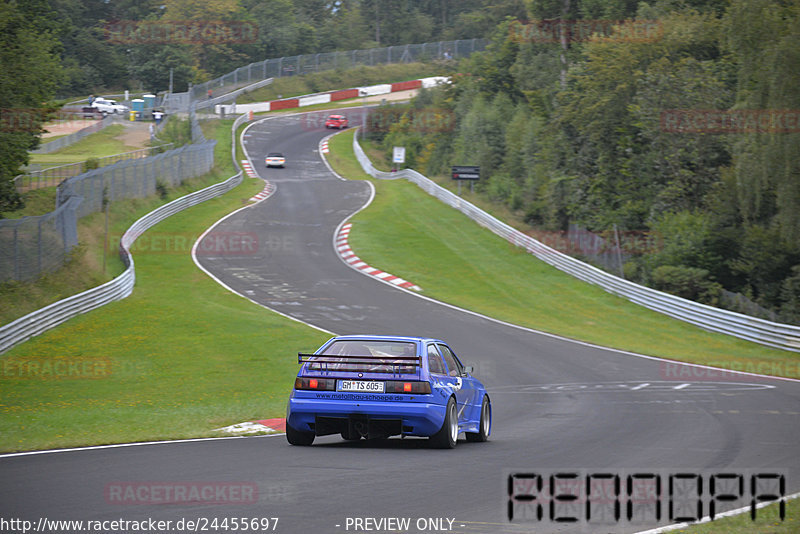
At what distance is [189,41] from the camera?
107 m

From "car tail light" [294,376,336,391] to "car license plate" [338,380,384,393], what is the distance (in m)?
0.12

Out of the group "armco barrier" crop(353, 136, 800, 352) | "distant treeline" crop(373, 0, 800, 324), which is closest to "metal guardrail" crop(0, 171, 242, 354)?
"armco barrier" crop(353, 136, 800, 352)

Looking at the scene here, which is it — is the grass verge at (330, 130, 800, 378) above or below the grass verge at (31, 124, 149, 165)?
below

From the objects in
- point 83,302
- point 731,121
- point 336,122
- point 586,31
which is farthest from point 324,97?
point 83,302

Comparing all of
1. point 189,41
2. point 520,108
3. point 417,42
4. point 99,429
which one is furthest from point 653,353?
point 417,42

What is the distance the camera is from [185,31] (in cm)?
10775

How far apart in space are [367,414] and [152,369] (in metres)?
11.3

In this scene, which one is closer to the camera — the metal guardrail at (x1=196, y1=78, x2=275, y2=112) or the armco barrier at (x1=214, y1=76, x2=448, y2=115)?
the metal guardrail at (x1=196, y1=78, x2=275, y2=112)

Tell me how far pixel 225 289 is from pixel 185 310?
456cm

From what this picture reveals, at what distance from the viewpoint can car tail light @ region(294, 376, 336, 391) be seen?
34.7ft

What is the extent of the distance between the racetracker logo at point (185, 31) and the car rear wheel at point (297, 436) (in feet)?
314

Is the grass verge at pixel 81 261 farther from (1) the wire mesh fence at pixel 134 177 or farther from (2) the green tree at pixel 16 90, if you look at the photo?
(2) the green tree at pixel 16 90

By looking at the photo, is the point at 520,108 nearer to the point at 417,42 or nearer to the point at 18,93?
the point at 18,93

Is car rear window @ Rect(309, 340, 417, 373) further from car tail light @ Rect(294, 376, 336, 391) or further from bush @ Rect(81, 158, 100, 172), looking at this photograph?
bush @ Rect(81, 158, 100, 172)
